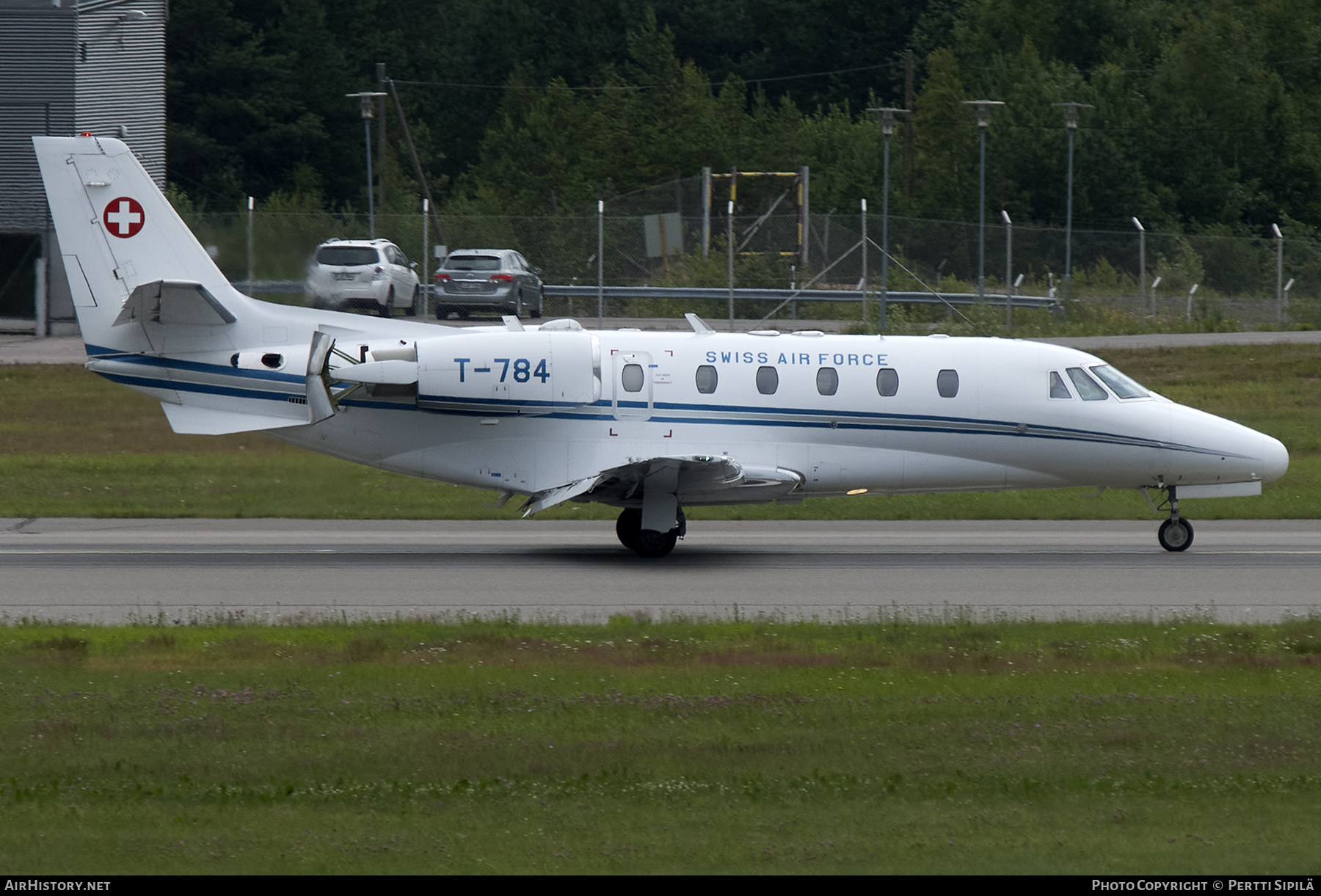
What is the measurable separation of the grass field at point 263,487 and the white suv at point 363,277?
4.26 m

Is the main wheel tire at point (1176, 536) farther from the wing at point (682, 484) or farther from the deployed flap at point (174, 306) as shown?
the deployed flap at point (174, 306)

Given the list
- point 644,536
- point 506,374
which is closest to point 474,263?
point 506,374

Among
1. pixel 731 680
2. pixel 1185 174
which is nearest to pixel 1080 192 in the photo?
pixel 1185 174

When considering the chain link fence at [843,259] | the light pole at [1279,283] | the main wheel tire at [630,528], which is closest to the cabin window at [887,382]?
the main wheel tire at [630,528]

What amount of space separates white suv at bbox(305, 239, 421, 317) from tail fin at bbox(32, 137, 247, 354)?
36.3 feet

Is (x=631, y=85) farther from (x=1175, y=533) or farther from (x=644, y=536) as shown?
(x=644, y=536)

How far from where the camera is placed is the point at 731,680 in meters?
13.5

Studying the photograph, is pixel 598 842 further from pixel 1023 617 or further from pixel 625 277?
pixel 625 277

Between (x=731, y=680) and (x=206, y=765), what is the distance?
4479mm

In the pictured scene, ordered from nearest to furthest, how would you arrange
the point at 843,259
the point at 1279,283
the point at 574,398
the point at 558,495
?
1. the point at 558,495
2. the point at 574,398
3. the point at 843,259
4. the point at 1279,283

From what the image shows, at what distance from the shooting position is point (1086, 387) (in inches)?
851

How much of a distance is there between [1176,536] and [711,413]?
6438mm

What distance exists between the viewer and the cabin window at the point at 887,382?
2106 centimetres

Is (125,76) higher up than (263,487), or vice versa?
(125,76)
